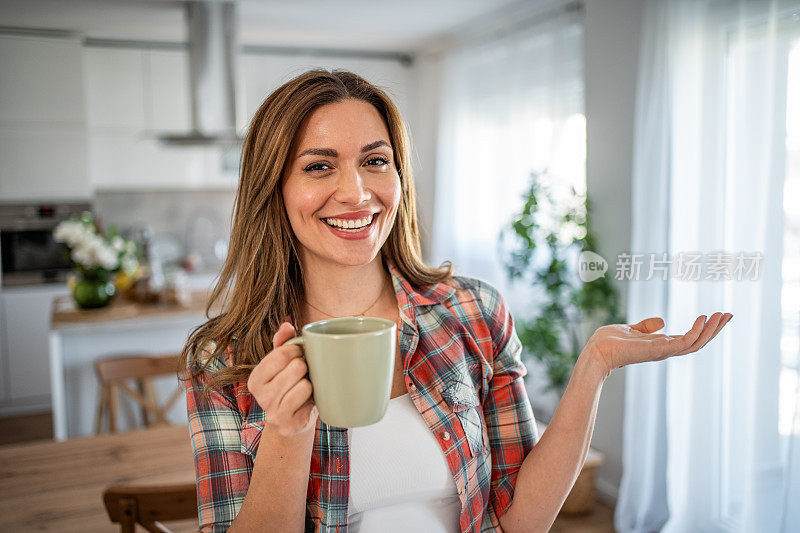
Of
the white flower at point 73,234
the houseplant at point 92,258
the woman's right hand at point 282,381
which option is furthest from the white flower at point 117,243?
the woman's right hand at point 282,381

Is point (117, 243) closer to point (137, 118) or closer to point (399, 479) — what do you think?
point (137, 118)

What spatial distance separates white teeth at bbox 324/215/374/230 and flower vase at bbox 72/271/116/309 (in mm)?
2688

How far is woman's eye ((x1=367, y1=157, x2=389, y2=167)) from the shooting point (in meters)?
1.03

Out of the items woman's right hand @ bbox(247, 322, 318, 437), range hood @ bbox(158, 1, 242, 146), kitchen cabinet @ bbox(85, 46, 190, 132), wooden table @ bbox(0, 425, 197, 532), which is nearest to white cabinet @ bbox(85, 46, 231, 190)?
kitchen cabinet @ bbox(85, 46, 190, 132)

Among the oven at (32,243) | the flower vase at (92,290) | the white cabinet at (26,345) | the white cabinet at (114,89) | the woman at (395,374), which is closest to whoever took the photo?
the woman at (395,374)

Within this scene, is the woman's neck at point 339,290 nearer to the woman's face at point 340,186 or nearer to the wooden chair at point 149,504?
the woman's face at point 340,186

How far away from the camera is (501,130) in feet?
14.2

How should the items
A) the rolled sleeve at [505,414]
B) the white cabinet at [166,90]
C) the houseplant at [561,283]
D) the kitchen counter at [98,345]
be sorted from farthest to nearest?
the white cabinet at [166,90] < the kitchen counter at [98,345] < the houseplant at [561,283] < the rolled sleeve at [505,414]

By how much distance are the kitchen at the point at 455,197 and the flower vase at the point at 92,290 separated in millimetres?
11

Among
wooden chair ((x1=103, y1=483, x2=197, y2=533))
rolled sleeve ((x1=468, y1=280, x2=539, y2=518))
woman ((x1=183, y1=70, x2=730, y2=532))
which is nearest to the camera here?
woman ((x1=183, y1=70, x2=730, y2=532))

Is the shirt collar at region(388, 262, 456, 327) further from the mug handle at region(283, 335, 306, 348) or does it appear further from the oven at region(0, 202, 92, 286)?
the oven at region(0, 202, 92, 286)

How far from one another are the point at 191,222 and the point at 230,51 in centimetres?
183

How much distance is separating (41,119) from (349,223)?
4.54m

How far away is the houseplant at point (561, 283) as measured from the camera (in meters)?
3.05
